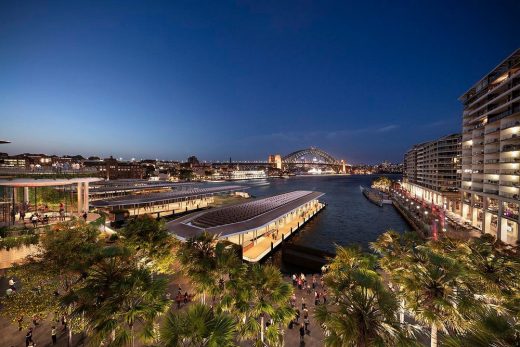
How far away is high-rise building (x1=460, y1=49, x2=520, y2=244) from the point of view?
42062mm

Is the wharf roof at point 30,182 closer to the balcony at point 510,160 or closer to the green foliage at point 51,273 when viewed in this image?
the green foliage at point 51,273

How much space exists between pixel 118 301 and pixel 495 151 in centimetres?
6690

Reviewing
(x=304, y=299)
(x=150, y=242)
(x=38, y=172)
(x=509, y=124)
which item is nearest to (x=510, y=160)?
(x=509, y=124)

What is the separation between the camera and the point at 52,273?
1444 cm

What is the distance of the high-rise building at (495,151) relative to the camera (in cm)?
4206

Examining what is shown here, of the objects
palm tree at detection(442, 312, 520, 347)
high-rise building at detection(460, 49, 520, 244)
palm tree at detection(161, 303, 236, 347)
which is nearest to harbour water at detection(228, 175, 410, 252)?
high-rise building at detection(460, 49, 520, 244)

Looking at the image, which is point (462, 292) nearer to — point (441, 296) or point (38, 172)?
point (441, 296)

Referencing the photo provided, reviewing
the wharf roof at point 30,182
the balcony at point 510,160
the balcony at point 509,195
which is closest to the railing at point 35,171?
the wharf roof at point 30,182

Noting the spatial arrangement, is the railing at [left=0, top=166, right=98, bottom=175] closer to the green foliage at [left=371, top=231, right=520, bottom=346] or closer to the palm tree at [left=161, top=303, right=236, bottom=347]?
the palm tree at [left=161, top=303, right=236, bottom=347]

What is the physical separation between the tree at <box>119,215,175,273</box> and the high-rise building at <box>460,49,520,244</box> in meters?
51.6

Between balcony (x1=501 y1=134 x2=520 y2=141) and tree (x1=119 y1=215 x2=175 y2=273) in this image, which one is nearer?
tree (x1=119 y1=215 x2=175 y2=273)

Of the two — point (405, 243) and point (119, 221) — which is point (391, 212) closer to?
point (405, 243)

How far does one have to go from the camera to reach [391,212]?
3295 inches

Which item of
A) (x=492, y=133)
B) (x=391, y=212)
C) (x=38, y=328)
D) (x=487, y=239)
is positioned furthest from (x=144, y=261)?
(x=391, y=212)
